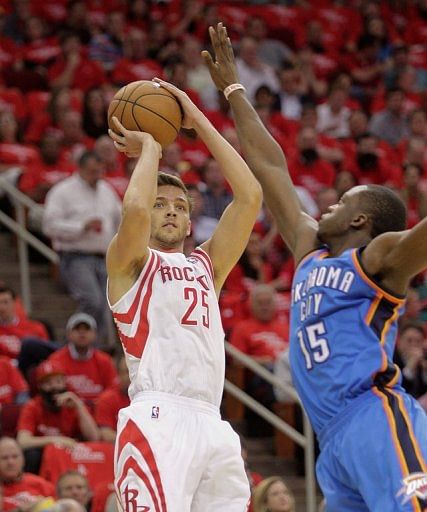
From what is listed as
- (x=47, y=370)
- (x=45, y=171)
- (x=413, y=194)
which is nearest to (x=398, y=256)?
(x=47, y=370)

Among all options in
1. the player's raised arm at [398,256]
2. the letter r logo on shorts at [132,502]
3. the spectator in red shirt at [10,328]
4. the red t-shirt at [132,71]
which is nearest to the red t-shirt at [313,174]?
the red t-shirt at [132,71]

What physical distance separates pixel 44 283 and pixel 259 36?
603 cm

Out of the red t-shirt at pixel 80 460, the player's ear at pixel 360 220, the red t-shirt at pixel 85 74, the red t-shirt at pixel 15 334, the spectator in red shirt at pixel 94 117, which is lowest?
the red t-shirt at pixel 80 460

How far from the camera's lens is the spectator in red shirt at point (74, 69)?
1527 cm

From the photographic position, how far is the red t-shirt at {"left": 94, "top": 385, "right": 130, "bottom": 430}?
34.5 feet

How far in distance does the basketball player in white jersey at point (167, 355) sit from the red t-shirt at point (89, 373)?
4.96 meters

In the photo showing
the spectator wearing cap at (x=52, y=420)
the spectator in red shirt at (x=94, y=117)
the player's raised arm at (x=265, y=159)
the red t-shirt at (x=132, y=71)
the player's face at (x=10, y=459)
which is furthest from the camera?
the red t-shirt at (x=132, y=71)

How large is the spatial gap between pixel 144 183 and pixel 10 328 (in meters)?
5.80

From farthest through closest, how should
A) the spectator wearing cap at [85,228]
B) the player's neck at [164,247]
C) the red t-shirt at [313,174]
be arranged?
1. the red t-shirt at [313,174]
2. the spectator wearing cap at [85,228]
3. the player's neck at [164,247]

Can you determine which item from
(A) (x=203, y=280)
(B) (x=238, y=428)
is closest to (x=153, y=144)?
(A) (x=203, y=280)

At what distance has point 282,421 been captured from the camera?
1116cm

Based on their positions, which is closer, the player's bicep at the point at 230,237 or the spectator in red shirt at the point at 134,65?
the player's bicep at the point at 230,237

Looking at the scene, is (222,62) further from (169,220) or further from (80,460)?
(80,460)

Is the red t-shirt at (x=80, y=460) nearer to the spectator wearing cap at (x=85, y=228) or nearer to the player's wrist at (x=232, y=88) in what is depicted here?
the spectator wearing cap at (x=85, y=228)
